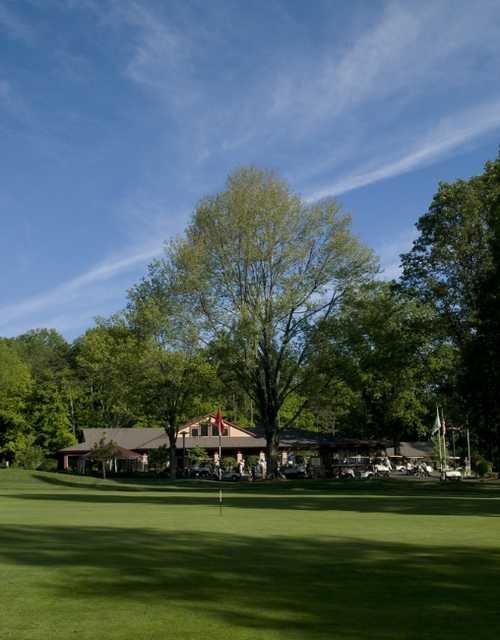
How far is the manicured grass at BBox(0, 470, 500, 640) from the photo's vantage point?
7.77 metres

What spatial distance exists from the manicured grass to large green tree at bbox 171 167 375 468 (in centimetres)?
3670

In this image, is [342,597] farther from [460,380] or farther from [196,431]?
[196,431]

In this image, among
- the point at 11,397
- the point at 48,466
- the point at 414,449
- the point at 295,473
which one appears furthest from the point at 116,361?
the point at 414,449

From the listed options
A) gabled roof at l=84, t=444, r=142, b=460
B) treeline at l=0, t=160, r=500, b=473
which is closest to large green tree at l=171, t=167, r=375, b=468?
treeline at l=0, t=160, r=500, b=473

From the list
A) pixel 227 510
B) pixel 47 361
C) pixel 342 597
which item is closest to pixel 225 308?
pixel 227 510

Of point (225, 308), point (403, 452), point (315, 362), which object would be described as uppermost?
point (225, 308)

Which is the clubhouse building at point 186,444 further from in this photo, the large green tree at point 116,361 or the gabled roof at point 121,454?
the large green tree at point 116,361

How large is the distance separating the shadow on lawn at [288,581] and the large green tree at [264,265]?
134ft

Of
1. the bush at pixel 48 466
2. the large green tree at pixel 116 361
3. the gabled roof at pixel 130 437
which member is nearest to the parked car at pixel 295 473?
the large green tree at pixel 116 361

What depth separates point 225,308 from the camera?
5747cm

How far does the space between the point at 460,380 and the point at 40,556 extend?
33224 mm

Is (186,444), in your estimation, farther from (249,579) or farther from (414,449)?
(249,579)

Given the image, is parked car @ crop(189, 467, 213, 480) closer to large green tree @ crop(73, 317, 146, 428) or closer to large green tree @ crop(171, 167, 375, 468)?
large green tree @ crop(73, 317, 146, 428)

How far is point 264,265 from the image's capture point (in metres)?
56.6
